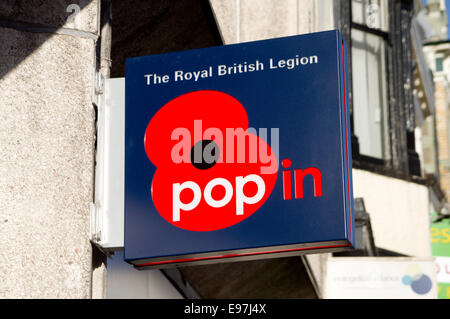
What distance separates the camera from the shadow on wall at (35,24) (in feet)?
18.6

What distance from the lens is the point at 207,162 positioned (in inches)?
224

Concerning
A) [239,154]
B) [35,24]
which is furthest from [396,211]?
[35,24]

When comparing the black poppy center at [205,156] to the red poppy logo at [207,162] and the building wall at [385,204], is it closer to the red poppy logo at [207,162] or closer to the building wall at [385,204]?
the red poppy logo at [207,162]

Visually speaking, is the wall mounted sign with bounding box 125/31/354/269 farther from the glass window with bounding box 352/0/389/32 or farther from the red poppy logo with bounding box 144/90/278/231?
the glass window with bounding box 352/0/389/32

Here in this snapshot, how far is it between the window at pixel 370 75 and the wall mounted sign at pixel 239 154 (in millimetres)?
11637

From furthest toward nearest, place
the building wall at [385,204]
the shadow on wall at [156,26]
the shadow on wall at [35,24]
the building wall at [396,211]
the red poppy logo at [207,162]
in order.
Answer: the building wall at [396,211] < the building wall at [385,204] < the shadow on wall at [156,26] < the shadow on wall at [35,24] < the red poppy logo at [207,162]

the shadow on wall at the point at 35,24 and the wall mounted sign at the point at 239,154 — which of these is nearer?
the wall mounted sign at the point at 239,154

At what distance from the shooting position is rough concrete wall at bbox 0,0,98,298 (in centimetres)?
523

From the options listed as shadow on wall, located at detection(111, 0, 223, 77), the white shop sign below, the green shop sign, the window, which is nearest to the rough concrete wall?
shadow on wall, located at detection(111, 0, 223, 77)

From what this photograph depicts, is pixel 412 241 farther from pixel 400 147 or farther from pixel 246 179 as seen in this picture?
pixel 246 179

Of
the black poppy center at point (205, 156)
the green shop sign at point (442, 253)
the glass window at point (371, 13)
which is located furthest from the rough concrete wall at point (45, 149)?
the glass window at point (371, 13)

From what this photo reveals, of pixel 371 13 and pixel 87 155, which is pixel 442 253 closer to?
pixel 371 13

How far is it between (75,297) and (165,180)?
39.8 inches

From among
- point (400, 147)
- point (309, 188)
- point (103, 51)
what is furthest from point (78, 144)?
point (400, 147)
